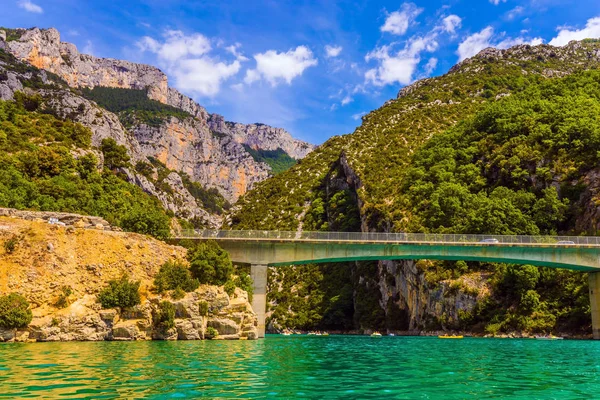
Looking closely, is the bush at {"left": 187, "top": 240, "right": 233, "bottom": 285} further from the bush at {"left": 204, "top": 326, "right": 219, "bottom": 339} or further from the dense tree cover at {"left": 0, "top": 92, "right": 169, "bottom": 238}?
the dense tree cover at {"left": 0, "top": 92, "right": 169, "bottom": 238}

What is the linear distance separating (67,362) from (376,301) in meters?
78.3

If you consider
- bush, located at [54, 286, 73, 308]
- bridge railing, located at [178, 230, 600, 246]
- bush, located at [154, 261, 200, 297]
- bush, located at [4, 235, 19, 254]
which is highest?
bridge railing, located at [178, 230, 600, 246]

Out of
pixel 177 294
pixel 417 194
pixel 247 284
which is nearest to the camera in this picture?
pixel 177 294

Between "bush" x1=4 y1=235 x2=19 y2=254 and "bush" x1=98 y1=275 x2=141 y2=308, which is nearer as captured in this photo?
"bush" x1=4 y1=235 x2=19 y2=254

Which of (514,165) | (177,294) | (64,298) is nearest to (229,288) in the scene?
(177,294)

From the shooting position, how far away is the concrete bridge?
194 ft

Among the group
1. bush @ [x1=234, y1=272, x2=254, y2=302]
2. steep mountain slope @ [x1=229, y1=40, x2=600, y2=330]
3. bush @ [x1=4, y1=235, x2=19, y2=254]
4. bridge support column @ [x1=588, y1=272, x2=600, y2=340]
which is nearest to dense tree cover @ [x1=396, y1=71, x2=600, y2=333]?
steep mountain slope @ [x1=229, y1=40, x2=600, y2=330]

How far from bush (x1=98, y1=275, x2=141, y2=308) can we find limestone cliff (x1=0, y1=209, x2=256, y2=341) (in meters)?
0.57

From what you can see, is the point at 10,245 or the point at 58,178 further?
the point at 58,178

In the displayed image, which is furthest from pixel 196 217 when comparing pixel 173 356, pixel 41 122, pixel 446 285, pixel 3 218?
pixel 173 356

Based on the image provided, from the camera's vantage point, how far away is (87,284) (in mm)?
42281

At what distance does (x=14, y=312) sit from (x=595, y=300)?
206 feet

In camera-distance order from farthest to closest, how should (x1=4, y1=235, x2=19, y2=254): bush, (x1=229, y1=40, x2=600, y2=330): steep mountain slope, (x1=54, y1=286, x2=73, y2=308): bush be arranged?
(x1=229, y1=40, x2=600, y2=330): steep mountain slope, (x1=4, y1=235, x2=19, y2=254): bush, (x1=54, y1=286, x2=73, y2=308): bush

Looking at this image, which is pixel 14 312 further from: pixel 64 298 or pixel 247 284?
pixel 247 284
